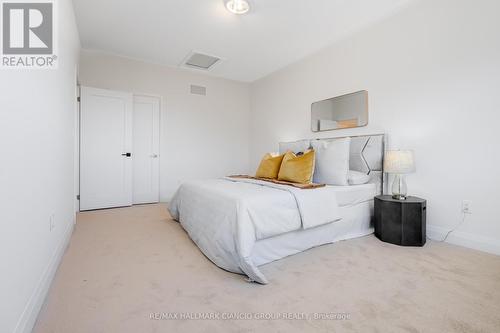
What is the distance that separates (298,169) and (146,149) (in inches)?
123

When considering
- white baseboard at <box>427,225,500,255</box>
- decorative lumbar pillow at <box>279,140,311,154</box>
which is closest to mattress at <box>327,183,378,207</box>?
white baseboard at <box>427,225,500,255</box>

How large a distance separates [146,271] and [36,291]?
65cm

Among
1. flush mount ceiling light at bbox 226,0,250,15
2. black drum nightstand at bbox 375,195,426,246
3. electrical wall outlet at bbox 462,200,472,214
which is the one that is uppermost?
flush mount ceiling light at bbox 226,0,250,15

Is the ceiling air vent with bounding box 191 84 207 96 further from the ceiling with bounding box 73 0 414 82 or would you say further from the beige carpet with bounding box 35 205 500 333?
the beige carpet with bounding box 35 205 500 333

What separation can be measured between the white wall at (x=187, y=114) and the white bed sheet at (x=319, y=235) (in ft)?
10.8

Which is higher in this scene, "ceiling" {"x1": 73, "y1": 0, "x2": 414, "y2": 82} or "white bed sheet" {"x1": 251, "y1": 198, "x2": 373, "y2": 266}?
"ceiling" {"x1": 73, "y1": 0, "x2": 414, "y2": 82}

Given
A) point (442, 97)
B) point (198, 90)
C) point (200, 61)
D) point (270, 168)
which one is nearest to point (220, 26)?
point (200, 61)

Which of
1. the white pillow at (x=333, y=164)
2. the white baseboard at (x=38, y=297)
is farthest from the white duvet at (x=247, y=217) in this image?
the white baseboard at (x=38, y=297)

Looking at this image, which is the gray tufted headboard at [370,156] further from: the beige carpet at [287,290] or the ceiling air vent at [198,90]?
the ceiling air vent at [198,90]

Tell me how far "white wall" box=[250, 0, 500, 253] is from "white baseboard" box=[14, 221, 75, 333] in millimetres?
3397

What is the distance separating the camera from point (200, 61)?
4438mm

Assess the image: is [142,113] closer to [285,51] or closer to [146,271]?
[285,51]

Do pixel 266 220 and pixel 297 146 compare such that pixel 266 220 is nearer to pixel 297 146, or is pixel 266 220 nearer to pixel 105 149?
pixel 297 146

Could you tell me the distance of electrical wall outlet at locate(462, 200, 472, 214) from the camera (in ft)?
7.61
